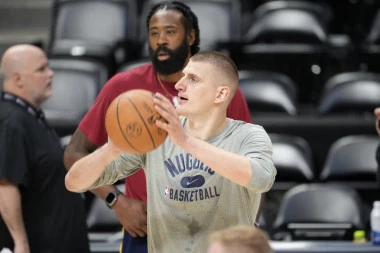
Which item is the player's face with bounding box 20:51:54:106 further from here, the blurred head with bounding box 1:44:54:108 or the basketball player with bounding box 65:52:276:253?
the basketball player with bounding box 65:52:276:253

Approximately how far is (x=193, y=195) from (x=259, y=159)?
303 millimetres

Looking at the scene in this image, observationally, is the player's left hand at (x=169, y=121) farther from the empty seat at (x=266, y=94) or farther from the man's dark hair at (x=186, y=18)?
the empty seat at (x=266, y=94)

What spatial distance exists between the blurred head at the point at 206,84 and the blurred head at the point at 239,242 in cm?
93

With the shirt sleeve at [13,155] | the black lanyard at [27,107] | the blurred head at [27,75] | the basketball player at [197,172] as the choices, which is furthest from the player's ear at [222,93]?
the blurred head at [27,75]

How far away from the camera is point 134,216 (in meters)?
4.07

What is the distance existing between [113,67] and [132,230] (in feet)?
13.2

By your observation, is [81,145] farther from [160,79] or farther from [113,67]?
[113,67]

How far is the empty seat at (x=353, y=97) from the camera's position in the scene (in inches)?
272

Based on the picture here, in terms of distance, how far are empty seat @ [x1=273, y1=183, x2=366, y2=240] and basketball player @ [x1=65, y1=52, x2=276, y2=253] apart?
1.96 m

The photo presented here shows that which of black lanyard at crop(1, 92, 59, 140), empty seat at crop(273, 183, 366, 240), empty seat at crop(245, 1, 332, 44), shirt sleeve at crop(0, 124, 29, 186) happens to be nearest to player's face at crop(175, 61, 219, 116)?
shirt sleeve at crop(0, 124, 29, 186)

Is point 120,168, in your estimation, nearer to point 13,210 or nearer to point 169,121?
point 169,121

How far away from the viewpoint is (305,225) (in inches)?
219

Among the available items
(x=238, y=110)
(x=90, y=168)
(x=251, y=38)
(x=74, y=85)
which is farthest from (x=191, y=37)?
(x=251, y=38)

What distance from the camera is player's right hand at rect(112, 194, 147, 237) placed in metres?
4.06
